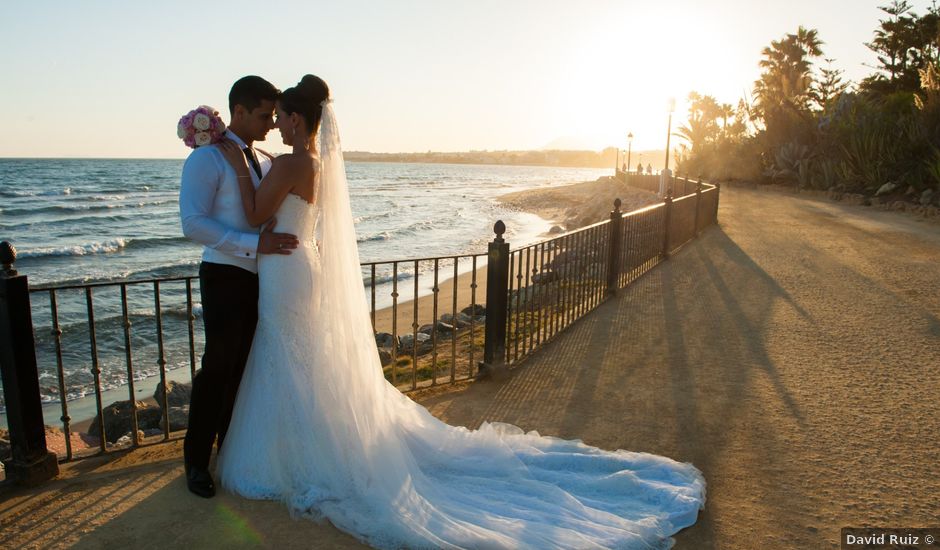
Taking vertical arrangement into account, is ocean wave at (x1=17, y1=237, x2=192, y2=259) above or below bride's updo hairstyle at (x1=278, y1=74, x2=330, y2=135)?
below

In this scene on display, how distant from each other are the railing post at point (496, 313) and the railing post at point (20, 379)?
315cm

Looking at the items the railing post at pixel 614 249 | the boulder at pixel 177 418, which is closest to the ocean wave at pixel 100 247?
the boulder at pixel 177 418

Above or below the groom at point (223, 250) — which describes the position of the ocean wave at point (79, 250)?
below

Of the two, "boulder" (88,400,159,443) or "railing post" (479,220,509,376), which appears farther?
"boulder" (88,400,159,443)

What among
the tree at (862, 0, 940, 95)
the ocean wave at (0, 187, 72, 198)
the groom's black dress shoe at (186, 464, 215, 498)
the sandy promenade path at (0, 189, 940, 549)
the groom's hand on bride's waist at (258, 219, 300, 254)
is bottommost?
the ocean wave at (0, 187, 72, 198)

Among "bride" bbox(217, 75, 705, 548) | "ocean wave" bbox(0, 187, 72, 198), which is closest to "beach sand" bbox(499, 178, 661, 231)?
"bride" bbox(217, 75, 705, 548)

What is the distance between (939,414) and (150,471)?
211 inches

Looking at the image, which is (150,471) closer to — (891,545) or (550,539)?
(550,539)

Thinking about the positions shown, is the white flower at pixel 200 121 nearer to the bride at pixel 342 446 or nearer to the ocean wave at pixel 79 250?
the bride at pixel 342 446

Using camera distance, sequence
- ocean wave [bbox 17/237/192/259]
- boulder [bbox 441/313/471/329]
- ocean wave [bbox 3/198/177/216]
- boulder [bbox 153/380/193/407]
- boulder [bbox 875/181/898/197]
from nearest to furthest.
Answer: boulder [bbox 153/380/193/407] → boulder [bbox 441/313/471/329] → boulder [bbox 875/181/898/197] → ocean wave [bbox 17/237/192/259] → ocean wave [bbox 3/198/177/216]

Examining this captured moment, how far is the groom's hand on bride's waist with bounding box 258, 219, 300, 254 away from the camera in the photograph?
3.12 meters

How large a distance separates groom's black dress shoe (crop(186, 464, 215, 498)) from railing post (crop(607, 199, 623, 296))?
6047mm

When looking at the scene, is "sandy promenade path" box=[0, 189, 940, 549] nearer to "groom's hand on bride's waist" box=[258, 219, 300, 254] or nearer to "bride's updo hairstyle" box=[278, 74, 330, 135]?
"groom's hand on bride's waist" box=[258, 219, 300, 254]

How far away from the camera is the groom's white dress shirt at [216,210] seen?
3.01 m
